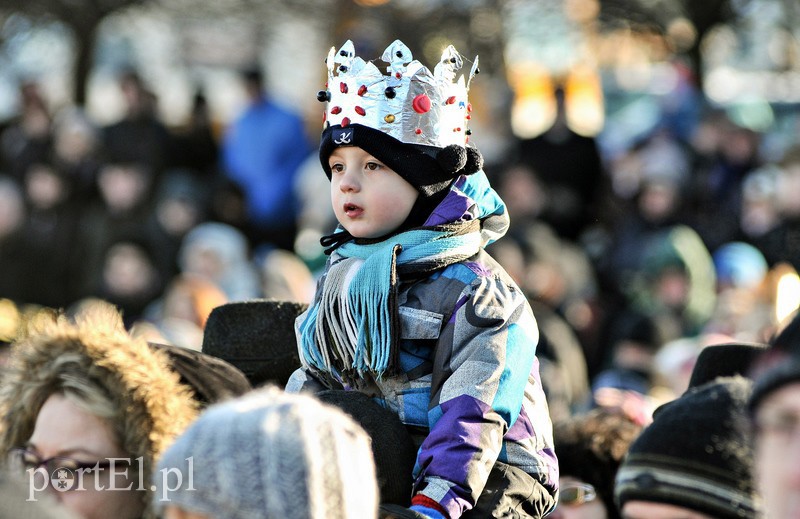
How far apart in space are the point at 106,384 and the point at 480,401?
40.9 inches

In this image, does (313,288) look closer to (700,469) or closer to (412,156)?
(412,156)

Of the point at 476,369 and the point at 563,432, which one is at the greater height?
the point at 476,369

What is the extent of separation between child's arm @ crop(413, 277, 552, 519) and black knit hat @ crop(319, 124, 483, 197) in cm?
40

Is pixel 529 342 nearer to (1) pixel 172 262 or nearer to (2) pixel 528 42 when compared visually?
(1) pixel 172 262

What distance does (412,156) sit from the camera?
16.2 ft

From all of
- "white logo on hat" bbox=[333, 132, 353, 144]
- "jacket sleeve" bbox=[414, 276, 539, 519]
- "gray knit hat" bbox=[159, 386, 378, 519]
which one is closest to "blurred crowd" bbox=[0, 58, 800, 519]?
A: "gray knit hat" bbox=[159, 386, 378, 519]

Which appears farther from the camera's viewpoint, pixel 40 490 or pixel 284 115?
pixel 284 115

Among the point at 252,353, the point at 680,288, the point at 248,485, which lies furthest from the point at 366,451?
the point at 680,288

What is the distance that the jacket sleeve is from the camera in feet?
14.1

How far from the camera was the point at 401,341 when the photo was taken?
185 inches

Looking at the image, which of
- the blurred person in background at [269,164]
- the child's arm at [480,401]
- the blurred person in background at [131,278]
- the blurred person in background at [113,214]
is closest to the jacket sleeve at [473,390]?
the child's arm at [480,401]

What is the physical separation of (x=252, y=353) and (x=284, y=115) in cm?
852

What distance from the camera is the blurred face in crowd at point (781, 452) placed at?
3.12m

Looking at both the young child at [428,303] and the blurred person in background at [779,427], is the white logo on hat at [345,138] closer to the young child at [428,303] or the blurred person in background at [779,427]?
the young child at [428,303]
